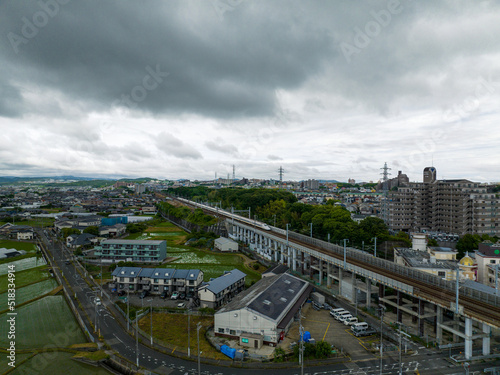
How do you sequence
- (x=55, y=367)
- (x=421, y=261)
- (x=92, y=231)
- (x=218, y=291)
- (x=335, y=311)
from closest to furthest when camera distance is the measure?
1. (x=55, y=367)
2. (x=335, y=311)
3. (x=218, y=291)
4. (x=421, y=261)
5. (x=92, y=231)

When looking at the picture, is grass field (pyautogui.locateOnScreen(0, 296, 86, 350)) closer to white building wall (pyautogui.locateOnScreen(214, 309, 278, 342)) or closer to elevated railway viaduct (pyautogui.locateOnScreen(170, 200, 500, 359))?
white building wall (pyautogui.locateOnScreen(214, 309, 278, 342))

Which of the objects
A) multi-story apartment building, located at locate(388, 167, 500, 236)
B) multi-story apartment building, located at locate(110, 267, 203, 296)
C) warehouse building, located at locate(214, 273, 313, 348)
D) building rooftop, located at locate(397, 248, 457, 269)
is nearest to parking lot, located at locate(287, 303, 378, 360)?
warehouse building, located at locate(214, 273, 313, 348)

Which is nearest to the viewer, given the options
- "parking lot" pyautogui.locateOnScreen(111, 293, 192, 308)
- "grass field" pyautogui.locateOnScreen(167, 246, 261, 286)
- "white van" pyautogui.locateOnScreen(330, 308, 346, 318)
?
"white van" pyautogui.locateOnScreen(330, 308, 346, 318)

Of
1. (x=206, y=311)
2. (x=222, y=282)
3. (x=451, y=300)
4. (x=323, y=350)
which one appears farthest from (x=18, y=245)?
(x=451, y=300)

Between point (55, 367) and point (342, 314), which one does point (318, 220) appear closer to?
point (342, 314)

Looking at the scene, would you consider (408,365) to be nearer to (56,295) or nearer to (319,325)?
(319,325)
